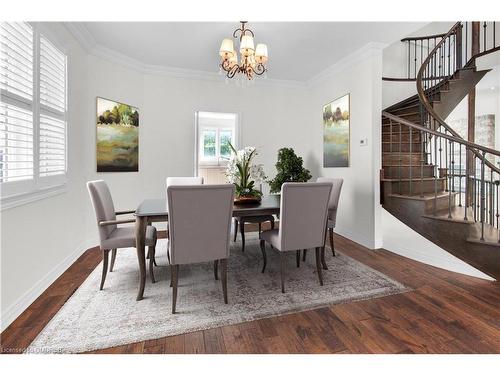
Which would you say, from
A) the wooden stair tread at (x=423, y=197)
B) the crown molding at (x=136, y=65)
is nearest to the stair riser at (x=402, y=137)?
the wooden stair tread at (x=423, y=197)

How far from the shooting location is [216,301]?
2.24 m

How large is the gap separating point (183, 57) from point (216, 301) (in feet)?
11.6

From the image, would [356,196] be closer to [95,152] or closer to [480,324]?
[480,324]

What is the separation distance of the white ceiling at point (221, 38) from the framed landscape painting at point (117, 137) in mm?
819

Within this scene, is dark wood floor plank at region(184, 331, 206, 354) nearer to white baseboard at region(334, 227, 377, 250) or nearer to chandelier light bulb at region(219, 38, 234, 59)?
chandelier light bulb at region(219, 38, 234, 59)

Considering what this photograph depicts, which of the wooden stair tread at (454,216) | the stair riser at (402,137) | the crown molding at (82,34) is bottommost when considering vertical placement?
the wooden stair tread at (454,216)

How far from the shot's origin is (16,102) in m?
2.09

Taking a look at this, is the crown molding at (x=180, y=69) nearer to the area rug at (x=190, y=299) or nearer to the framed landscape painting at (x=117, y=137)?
the framed landscape painting at (x=117, y=137)

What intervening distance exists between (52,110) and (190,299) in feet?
7.60

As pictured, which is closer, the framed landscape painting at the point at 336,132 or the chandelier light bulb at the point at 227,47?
the chandelier light bulb at the point at 227,47

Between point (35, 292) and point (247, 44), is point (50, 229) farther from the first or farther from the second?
point (247, 44)

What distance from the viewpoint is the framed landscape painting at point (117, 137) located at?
3812 mm

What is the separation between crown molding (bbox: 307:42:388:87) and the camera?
3625 mm

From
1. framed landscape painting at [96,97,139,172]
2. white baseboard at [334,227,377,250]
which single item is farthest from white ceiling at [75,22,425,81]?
white baseboard at [334,227,377,250]
